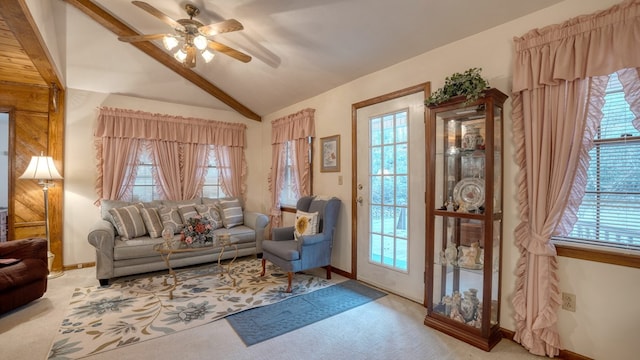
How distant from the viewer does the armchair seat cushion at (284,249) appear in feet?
10.5

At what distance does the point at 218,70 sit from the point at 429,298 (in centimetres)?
391

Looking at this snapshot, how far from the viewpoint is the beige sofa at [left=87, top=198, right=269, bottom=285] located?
10.9 feet

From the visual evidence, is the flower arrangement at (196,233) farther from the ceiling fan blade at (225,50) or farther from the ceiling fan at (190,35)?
the ceiling fan blade at (225,50)

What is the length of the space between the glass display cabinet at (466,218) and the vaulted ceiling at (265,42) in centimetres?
72

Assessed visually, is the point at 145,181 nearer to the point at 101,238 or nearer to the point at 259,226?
the point at 101,238

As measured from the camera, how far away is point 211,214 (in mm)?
4430

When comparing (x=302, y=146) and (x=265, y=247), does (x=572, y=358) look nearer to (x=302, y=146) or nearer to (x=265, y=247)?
(x=265, y=247)

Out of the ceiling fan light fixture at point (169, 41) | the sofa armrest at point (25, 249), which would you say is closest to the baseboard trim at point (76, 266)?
the sofa armrest at point (25, 249)

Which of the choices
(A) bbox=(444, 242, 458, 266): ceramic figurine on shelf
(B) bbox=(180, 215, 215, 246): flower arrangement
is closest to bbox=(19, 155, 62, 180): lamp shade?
(B) bbox=(180, 215, 215, 246): flower arrangement

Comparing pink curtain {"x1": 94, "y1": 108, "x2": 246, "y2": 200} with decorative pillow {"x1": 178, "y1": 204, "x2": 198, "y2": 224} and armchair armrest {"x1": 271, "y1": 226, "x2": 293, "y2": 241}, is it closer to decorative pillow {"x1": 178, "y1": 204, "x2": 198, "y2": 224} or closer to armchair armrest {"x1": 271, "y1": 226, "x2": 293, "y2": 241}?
decorative pillow {"x1": 178, "y1": 204, "x2": 198, "y2": 224}

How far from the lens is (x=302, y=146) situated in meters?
4.33

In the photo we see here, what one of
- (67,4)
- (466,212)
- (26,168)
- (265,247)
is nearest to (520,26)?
(466,212)

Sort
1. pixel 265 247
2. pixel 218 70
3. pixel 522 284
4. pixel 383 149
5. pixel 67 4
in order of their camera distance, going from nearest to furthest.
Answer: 1. pixel 522 284
2. pixel 67 4
3. pixel 383 149
4. pixel 265 247
5. pixel 218 70

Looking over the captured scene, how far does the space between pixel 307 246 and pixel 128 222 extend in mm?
2418
